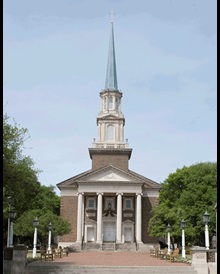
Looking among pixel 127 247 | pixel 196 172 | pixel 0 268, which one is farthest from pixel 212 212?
pixel 0 268

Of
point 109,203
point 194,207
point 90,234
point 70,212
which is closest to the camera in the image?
point 194,207

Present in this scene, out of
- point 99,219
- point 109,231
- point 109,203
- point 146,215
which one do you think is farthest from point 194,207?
point 109,231

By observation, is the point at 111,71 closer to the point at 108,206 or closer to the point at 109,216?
the point at 108,206

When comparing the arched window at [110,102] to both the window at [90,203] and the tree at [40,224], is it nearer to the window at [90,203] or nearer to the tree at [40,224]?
the window at [90,203]

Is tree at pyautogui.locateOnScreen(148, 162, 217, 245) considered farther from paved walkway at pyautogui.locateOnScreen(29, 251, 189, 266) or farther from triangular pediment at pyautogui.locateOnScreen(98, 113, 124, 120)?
triangular pediment at pyautogui.locateOnScreen(98, 113, 124, 120)

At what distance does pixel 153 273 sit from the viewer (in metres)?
27.0

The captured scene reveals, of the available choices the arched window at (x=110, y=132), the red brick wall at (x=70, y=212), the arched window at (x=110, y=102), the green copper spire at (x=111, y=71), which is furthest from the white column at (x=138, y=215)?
the green copper spire at (x=111, y=71)

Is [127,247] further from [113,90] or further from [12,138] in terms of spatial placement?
[12,138]

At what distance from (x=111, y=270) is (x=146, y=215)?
4056 cm

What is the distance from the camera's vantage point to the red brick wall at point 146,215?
216ft

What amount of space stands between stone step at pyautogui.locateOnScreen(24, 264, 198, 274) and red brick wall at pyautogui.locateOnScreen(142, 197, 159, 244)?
38.2 metres

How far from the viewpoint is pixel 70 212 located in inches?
2665

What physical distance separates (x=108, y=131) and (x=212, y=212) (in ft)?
93.4

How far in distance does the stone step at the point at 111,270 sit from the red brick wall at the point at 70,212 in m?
38.3
